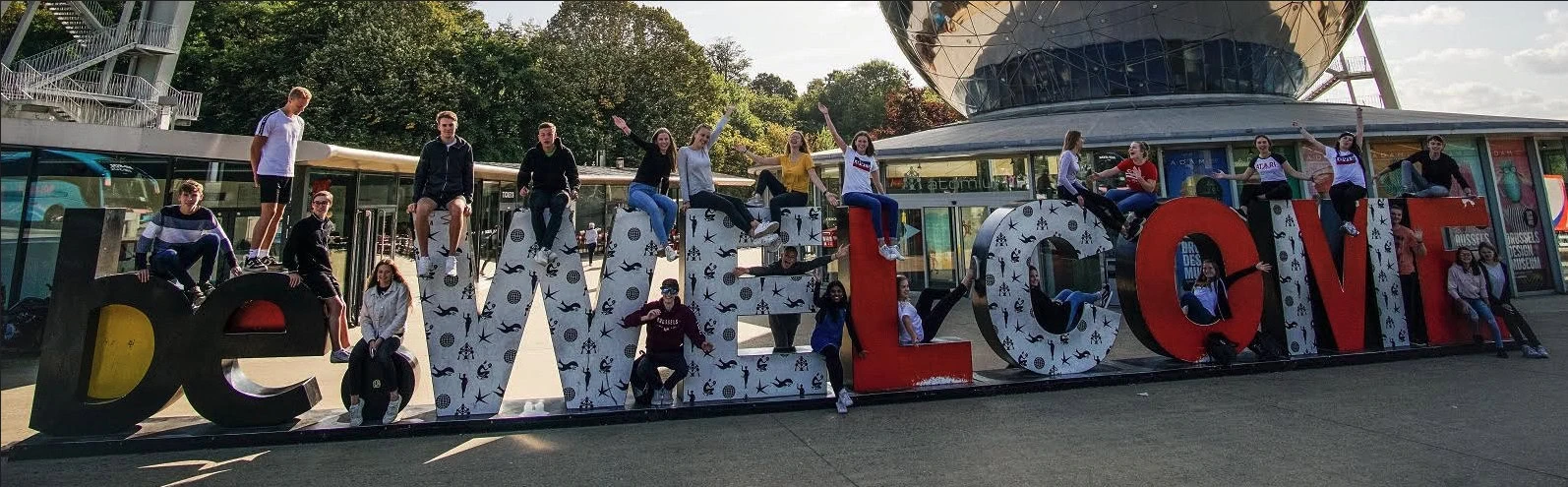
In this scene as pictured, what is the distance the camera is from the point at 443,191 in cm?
721

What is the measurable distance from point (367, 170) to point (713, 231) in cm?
1083

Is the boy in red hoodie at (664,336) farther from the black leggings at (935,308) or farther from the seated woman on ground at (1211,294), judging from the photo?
the seated woman on ground at (1211,294)

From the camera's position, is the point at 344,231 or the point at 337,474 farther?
the point at 344,231

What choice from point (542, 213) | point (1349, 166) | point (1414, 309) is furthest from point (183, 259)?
point (1414, 309)

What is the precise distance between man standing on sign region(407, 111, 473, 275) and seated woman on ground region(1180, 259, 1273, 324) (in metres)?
9.41

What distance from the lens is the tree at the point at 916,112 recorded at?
47.8 metres

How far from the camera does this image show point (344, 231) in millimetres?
14422

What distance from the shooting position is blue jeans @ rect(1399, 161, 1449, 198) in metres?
10.5

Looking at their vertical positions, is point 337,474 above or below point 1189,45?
below

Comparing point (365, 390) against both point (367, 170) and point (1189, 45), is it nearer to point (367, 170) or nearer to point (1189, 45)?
point (367, 170)

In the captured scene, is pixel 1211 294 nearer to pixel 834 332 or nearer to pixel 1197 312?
pixel 1197 312

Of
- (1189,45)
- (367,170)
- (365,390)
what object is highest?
(1189,45)

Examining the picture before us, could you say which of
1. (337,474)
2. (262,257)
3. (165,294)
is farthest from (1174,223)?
(165,294)

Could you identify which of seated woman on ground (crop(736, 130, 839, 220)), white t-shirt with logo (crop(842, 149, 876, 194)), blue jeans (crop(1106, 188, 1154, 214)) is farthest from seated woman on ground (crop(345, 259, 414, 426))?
blue jeans (crop(1106, 188, 1154, 214))
